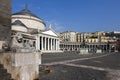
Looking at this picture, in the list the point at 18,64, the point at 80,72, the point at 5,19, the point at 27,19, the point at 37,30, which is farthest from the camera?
the point at 27,19

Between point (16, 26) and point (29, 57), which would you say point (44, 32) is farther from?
point (29, 57)

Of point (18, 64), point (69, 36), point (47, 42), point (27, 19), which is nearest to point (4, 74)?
point (18, 64)

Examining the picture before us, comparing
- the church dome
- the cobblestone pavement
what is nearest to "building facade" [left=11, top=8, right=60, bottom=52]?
the church dome

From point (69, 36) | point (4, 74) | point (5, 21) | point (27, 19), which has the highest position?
point (27, 19)

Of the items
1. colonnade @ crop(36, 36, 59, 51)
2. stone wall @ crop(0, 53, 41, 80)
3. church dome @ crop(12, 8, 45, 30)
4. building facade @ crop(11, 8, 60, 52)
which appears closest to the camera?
stone wall @ crop(0, 53, 41, 80)

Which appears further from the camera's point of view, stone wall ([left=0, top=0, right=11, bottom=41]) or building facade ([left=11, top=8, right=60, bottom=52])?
building facade ([left=11, top=8, right=60, bottom=52])

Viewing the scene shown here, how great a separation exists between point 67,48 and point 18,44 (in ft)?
431

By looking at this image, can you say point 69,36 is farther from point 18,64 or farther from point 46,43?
point 18,64

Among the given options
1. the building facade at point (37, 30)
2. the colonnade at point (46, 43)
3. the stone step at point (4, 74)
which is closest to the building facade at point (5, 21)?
the stone step at point (4, 74)

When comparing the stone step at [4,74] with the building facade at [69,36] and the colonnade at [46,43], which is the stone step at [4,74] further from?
the building facade at [69,36]

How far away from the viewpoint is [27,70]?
940 centimetres

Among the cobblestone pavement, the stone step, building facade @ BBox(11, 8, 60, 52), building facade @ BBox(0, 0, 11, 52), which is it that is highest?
building facade @ BBox(11, 8, 60, 52)

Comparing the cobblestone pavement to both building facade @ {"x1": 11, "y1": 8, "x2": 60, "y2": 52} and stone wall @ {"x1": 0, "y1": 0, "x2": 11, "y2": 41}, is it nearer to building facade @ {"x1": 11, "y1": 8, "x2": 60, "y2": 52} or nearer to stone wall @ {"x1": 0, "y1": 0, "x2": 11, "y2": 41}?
stone wall @ {"x1": 0, "y1": 0, "x2": 11, "y2": 41}

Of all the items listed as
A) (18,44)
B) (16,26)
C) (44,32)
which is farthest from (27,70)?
(44,32)
